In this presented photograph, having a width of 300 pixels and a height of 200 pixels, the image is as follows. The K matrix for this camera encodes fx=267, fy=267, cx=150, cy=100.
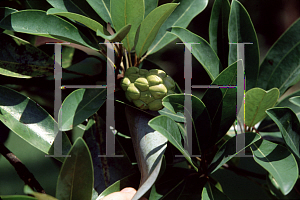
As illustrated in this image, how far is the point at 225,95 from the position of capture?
715mm

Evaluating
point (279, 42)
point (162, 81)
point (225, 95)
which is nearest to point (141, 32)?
point (162, 81)

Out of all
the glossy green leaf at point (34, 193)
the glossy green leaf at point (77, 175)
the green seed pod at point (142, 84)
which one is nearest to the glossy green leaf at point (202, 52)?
the green seed pod at point (142, 84)

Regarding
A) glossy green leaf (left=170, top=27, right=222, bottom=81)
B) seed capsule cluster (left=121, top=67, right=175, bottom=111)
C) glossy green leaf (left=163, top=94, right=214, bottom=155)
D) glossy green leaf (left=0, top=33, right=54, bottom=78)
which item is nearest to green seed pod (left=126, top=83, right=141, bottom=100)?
seed capsule cluster (left=121, top=67, right=175, bottom=111)

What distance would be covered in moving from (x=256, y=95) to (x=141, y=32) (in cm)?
37

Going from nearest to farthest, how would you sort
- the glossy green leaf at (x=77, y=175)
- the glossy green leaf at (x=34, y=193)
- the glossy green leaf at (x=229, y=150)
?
the glossy green leaf at (x=34, y=193), the glossy green leaf at (x=77, y=175), the glossy green leaf at (x=229, y=150)

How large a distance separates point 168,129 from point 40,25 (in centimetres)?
45

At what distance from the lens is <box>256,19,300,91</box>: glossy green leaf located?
0.93 metres

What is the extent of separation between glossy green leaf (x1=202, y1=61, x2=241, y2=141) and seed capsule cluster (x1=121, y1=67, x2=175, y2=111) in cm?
12

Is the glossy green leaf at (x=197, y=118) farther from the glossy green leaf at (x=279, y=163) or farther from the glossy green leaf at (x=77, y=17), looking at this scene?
the glossy green leaf at (x=77, y=17)

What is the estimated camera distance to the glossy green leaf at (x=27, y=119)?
73 centimetres

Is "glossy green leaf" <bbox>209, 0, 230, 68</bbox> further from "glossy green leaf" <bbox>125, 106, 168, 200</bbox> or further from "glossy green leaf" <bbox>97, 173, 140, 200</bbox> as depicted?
"glossy green leaf" <bbox>97, 173, 140, 200</bbox>

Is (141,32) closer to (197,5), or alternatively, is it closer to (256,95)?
(197,5)

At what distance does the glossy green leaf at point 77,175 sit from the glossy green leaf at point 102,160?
0.16 metres

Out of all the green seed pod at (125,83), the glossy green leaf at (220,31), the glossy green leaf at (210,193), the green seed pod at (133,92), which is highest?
the glossy green leaf at (220,31)
